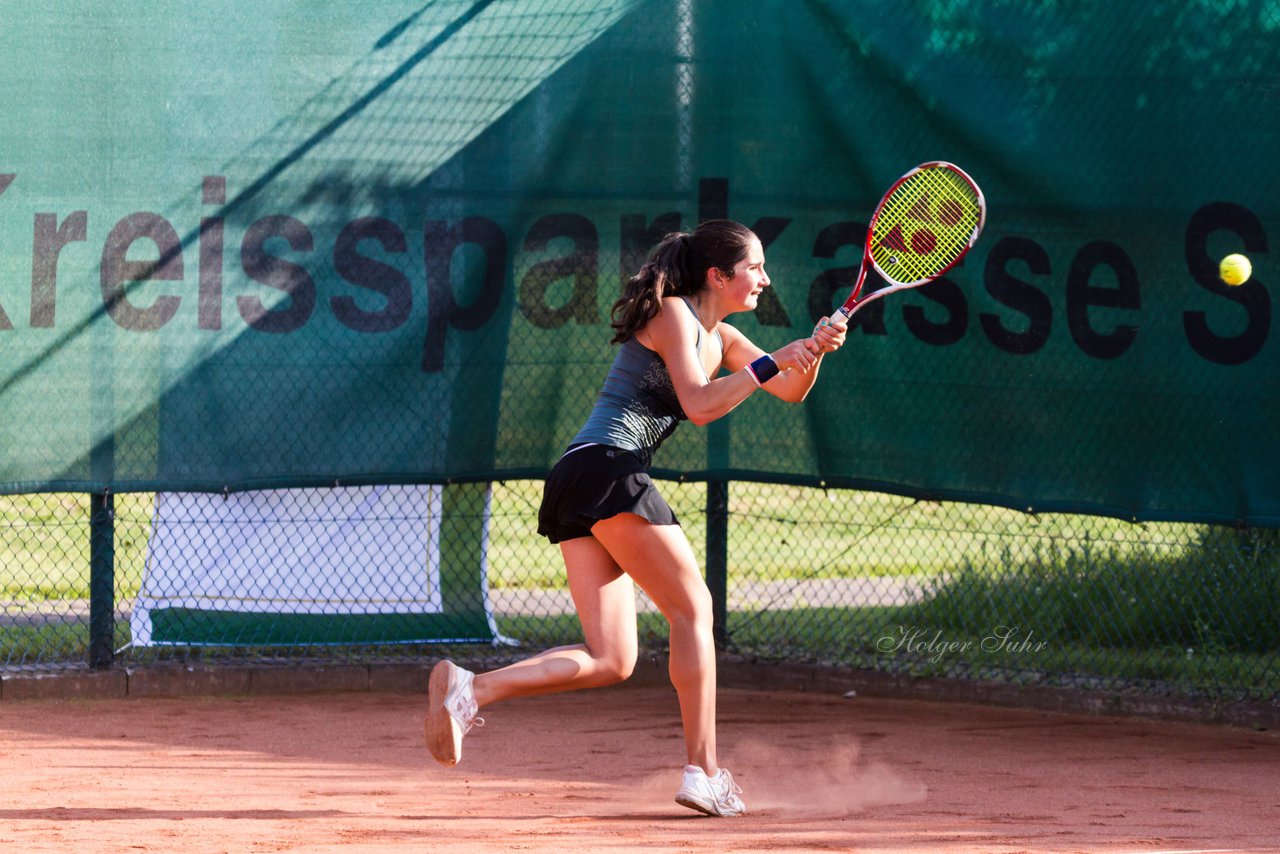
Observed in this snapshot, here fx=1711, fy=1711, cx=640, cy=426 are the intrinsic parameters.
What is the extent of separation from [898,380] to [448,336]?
65.8 inches

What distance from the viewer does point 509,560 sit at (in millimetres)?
9516

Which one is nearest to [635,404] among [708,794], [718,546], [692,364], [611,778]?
[692,364]

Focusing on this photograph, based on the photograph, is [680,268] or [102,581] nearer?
[680,268]

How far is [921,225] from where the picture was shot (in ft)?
16.2

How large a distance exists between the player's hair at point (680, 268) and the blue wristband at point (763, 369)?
0.31m

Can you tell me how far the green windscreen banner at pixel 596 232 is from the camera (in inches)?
225

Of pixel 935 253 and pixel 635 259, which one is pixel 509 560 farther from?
pixel 935 253

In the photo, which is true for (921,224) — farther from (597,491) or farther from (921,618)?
(921,618)

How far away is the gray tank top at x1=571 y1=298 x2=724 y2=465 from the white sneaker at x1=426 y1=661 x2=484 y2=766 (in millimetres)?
658

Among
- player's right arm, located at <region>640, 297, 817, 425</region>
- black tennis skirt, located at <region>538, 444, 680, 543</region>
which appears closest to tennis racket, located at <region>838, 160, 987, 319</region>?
player's right arm, located at <region>640, 297, 817, 425</region>

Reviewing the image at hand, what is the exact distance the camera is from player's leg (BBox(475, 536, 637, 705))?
4.24 meters

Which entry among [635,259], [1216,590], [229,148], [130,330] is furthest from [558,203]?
[1216,590]

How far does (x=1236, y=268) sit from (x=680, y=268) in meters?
2.11

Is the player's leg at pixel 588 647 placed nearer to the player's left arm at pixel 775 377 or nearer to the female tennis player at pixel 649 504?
the female tennis player at pixel 649 504
